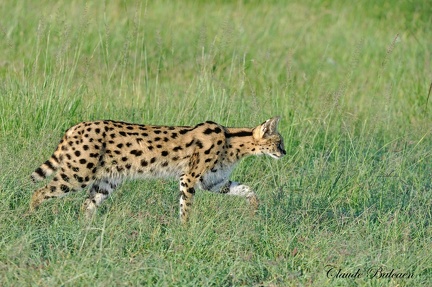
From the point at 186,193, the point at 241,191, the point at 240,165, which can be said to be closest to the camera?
the point at 186,193

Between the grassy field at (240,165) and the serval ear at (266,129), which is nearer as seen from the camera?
the grassy field at (240,165)

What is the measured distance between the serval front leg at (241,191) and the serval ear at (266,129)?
0.47 meters

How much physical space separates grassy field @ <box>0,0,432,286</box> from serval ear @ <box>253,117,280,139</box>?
37cm

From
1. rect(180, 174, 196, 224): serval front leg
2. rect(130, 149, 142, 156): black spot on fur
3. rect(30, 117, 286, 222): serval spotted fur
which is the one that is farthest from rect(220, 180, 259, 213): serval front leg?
rect(130, 149, 142, 156): black spot on fur

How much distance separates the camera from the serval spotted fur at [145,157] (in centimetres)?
668

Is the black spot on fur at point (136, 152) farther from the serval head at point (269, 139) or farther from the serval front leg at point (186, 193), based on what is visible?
the serval head at point (269, 139)

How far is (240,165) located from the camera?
7965 mm

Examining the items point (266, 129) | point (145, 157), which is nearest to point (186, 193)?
point (145, 157)

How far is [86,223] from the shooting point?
6.11 m

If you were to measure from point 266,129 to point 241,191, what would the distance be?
0.66 m

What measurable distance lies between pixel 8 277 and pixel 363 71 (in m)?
7.00

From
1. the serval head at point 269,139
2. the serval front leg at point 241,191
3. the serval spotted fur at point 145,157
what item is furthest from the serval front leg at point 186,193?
the serval head at point 269,139

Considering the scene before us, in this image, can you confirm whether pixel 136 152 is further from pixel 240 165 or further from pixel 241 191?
pixel 240 165

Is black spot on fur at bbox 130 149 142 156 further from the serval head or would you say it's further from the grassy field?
the serval head
